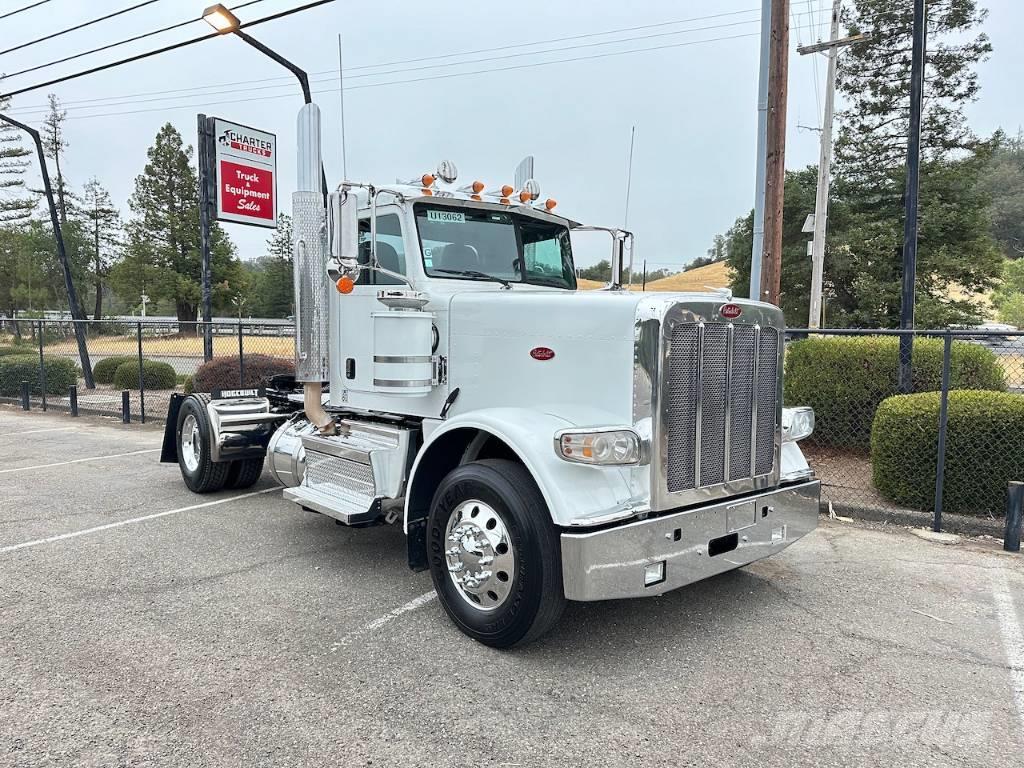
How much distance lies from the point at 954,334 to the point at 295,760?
5.55 meters

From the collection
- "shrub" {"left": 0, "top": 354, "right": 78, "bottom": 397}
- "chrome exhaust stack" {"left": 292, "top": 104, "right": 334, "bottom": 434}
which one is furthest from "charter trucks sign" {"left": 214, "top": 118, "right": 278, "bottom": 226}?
"chrome exhaust stack" {"left": 292, "top": 104, "right": 334, "bottom": 434}

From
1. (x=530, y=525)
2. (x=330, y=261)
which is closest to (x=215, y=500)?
(x=330, y=261)

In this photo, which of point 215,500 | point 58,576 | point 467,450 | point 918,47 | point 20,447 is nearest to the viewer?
point 467,450

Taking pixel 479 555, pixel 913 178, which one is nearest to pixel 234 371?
pixel 479 555

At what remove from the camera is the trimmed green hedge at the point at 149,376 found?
16.7 metres

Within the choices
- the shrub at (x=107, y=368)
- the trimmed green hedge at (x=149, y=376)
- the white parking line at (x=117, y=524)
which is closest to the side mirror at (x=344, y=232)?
the white parking line at (x=117, y=524)

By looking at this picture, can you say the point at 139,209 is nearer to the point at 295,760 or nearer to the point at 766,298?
the point at 766,298

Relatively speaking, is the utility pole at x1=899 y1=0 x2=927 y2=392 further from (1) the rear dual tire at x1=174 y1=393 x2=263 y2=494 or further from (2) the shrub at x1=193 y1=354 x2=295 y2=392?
(2) the shrub at x1=193 y1=354 x2=295 y2=392

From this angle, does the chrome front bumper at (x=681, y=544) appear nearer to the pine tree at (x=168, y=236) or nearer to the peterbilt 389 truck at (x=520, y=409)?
the peterbilt 389 truck at (x=520, y=409)

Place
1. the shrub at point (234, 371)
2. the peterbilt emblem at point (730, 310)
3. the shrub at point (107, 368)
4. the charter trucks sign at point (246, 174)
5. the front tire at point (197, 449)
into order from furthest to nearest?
the shrub at point (107, 368) < the shrub at point (234, 371) < the charter trucks sign at point (246, 174) < the front tire at point (197, 449) < the peterbilt emblem at point (730, 310)

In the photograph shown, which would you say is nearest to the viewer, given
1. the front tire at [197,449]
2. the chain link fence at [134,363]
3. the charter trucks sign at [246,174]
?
the front tire at [197,449]

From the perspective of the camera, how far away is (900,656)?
11.9ft

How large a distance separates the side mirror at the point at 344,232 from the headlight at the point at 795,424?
9.20 ft

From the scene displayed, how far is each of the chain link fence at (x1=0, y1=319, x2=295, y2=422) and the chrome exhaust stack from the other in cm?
534
